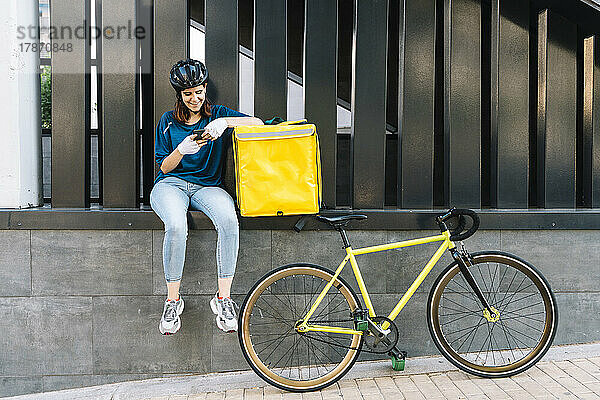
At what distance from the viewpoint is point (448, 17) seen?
5.79 m

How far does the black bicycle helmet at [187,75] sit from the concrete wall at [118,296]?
123cm

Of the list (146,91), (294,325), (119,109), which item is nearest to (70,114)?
(119,109)

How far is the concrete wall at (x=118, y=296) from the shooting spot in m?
5.52

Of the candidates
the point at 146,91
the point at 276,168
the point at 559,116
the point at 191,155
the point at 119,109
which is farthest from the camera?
the point at 146,91

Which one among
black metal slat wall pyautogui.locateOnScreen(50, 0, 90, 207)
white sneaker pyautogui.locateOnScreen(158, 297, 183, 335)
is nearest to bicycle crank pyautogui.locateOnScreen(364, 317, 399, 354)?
white sneaker pyautogui.locateOnScreen(158, 297, 183, 335)

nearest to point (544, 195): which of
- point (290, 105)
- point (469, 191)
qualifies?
point (469, 191)

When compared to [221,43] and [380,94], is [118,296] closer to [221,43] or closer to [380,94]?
[221,43]

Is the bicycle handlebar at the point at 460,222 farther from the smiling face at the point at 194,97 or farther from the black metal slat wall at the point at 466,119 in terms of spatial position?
the smiling face at the point at 194,97

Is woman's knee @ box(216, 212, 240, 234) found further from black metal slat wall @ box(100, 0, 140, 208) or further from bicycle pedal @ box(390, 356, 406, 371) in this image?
bicycle pedal @ box(390, 356, 406, 371)

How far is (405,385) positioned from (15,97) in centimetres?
383

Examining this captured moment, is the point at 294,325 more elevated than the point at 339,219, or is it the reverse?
the point at 339,219

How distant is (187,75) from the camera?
16.4 feet

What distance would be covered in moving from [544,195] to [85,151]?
3973mm

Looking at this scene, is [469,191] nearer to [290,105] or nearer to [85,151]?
[85,151]
